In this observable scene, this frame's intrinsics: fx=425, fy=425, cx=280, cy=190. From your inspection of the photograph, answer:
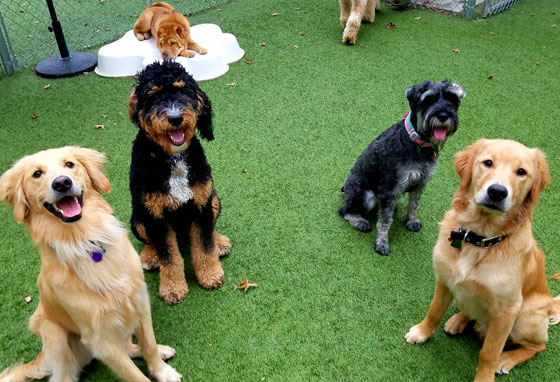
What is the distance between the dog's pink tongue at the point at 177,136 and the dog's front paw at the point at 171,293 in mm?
1134

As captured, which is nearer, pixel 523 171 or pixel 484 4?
pixel 523 171

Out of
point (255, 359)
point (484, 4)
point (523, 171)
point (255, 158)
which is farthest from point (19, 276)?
point (484, 4)

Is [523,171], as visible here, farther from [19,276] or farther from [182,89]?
[19,276]

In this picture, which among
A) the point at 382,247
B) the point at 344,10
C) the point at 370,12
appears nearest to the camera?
the point at 382,247

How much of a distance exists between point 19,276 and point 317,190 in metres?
2.66

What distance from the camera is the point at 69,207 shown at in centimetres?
214

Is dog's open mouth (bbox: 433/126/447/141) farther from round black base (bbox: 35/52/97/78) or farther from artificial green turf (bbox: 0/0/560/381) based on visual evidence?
round black base (bbox: 35/52/97/78)

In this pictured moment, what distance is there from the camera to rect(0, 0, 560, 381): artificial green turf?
2838 mm

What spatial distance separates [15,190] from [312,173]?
2.84m

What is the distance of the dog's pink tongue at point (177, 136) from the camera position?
262 centimetres

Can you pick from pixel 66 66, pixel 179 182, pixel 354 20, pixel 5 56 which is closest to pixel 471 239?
pixel 179 182

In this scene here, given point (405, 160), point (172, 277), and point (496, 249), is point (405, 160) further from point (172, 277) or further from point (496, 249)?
point (172, 277)

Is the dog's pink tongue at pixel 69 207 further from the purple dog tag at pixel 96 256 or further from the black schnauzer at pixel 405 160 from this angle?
the black schnauzer at pixel 405 160

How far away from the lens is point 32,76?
6285 millimetres
